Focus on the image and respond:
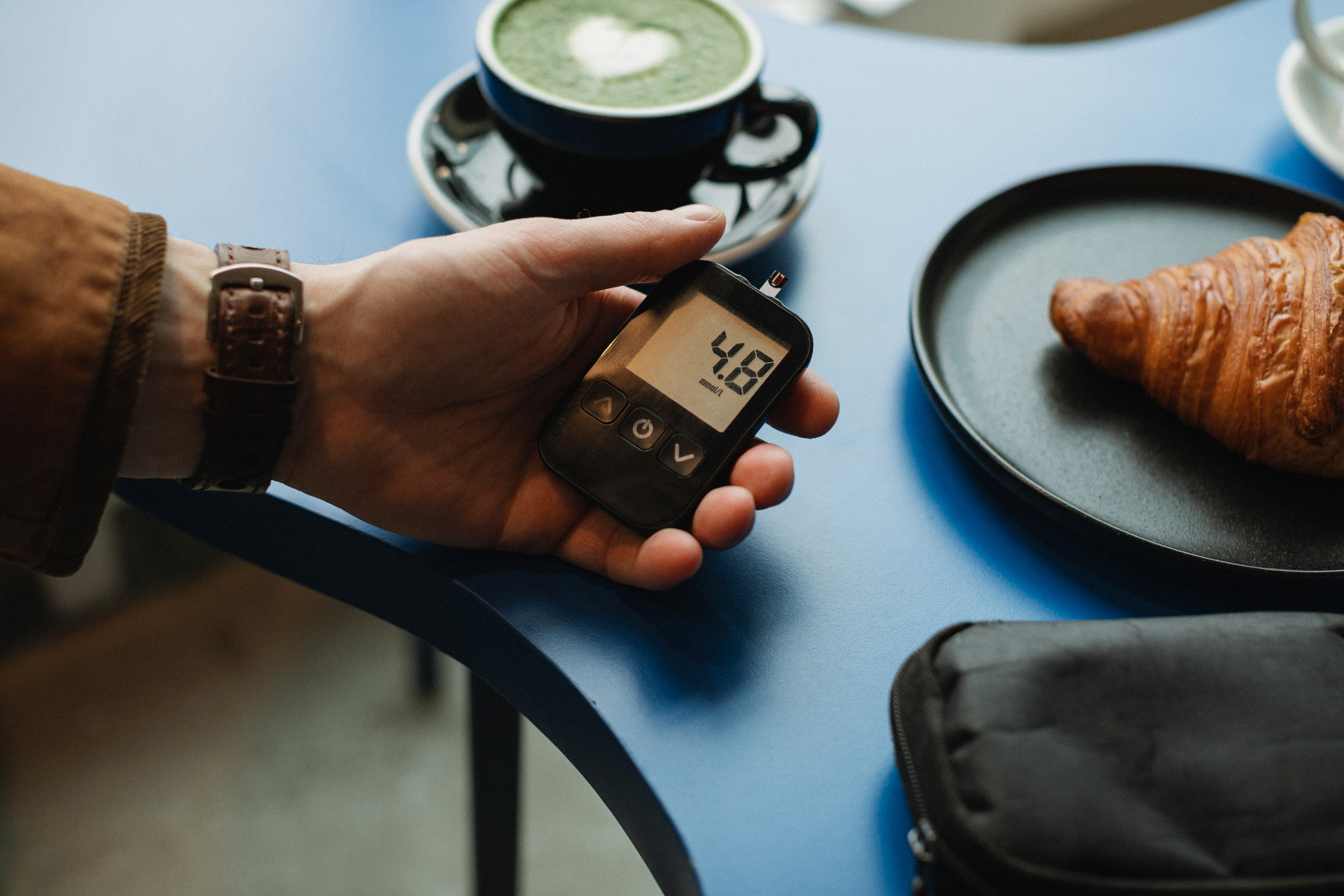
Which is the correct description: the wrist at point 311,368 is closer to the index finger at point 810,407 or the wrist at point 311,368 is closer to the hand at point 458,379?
the hand at point 458,379

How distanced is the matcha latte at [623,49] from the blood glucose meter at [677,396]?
0.23 m

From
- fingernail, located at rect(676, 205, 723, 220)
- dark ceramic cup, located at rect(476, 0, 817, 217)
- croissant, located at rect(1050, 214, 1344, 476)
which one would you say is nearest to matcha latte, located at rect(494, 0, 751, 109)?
dark ceramic cup, located at rect(476, 0, 817, 217)

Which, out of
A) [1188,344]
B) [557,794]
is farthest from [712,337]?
[557,794]

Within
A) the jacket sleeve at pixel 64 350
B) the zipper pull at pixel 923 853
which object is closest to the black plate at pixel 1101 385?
the zipper pull at pixel 923 853

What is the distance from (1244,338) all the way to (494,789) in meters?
0.81

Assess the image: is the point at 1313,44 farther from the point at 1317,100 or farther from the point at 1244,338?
the point at 1244,338

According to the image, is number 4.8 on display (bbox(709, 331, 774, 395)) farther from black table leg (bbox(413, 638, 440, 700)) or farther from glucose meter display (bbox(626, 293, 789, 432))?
black table leg (bbox(413, 638, 440, 700))

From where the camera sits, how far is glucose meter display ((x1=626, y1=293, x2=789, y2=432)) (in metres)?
0.66

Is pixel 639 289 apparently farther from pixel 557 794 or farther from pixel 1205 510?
pixel 557 794

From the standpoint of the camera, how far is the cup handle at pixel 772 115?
0.82 m

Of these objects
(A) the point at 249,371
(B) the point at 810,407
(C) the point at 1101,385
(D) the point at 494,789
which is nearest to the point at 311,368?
(A) the point at 249,371

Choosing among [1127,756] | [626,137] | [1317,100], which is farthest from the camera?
[1317,100]

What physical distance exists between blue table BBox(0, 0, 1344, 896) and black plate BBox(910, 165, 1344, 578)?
4 cm

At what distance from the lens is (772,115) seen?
33.6 inches
